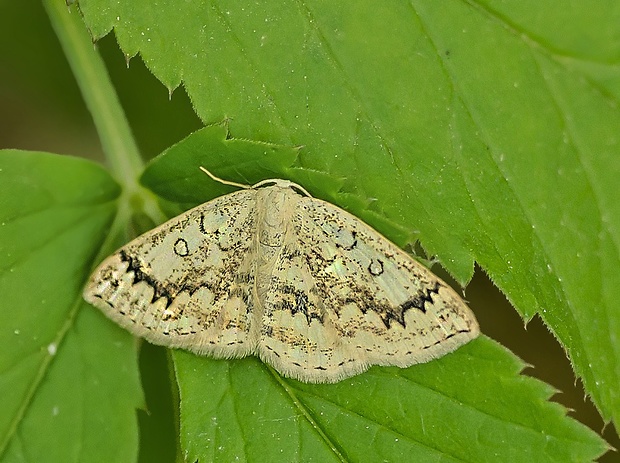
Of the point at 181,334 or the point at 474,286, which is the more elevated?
the point at 181,334

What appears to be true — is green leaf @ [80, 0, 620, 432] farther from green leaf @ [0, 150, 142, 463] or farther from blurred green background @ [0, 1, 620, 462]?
blurred green background @ [0, 1, 620, 462]

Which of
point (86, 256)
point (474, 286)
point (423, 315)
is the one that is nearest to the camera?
point (423, 315)

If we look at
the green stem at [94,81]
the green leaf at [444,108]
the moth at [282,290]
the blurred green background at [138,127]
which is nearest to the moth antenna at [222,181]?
the moth at [282,290]

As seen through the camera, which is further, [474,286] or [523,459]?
[474,286]

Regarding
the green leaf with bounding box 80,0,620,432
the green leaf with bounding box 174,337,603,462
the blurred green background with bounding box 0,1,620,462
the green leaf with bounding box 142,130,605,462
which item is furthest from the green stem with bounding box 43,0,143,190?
the green leaf with bounding box 174,337,603,462

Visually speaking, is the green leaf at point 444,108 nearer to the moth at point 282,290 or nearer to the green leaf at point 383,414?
the moth at point 282,290

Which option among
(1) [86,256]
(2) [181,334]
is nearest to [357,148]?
(2) [181,334]

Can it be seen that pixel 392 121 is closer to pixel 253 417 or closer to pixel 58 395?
pixel 253 417
